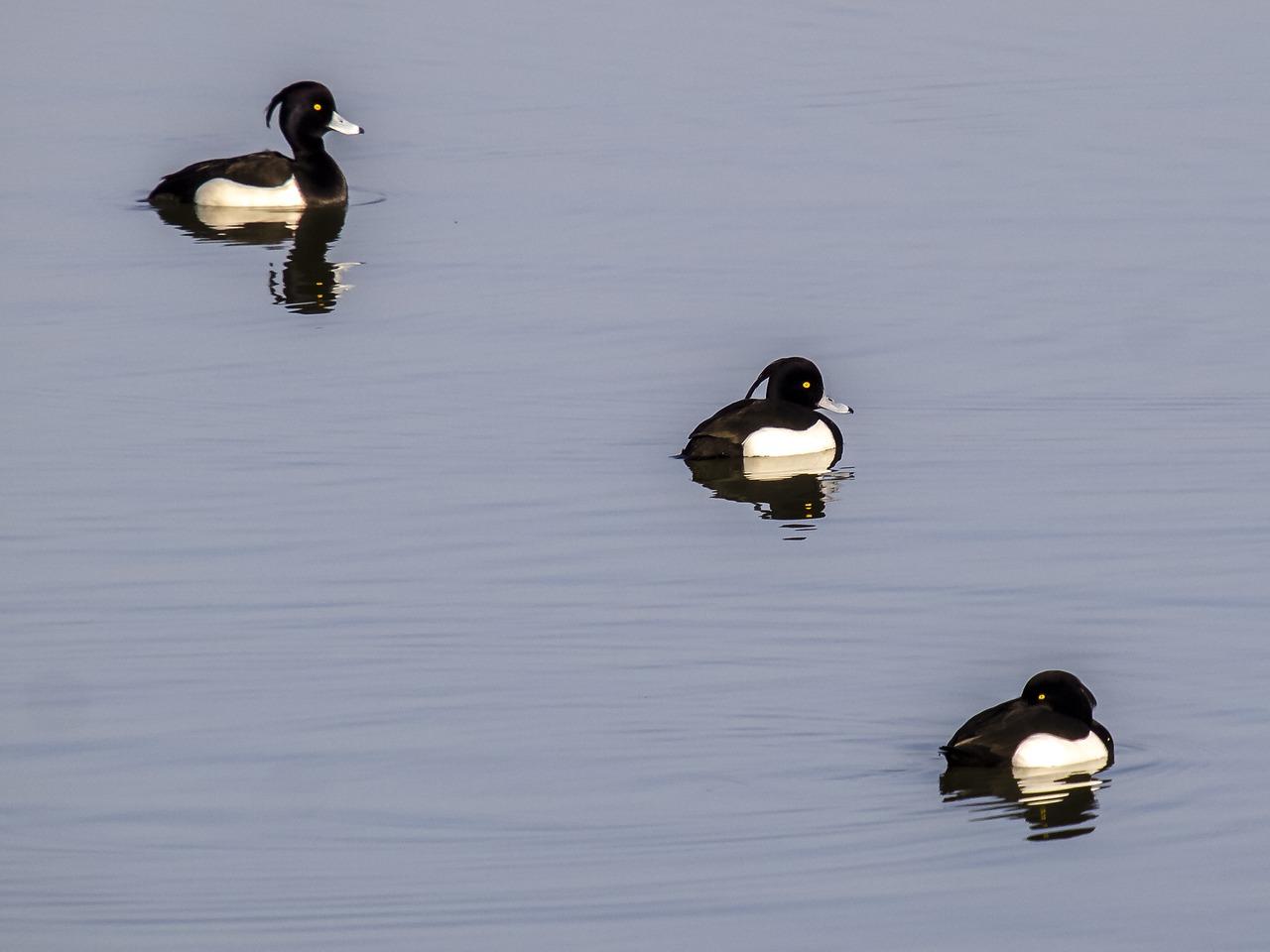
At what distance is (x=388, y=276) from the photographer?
18188mm

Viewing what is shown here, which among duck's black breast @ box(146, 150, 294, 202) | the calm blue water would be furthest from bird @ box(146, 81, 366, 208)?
the calm blue water

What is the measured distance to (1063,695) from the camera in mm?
9273

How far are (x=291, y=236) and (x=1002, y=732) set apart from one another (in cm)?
1271

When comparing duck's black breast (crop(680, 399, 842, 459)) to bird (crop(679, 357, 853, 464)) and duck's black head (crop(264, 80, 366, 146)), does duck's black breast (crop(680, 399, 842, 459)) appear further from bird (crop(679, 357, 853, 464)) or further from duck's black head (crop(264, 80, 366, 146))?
duck's black head (crop(264, 80, 366, 146))

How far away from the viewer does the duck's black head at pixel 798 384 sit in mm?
14281

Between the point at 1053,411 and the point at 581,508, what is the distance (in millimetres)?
3517

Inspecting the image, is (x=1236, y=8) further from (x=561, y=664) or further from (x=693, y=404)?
(x=561, y=664)

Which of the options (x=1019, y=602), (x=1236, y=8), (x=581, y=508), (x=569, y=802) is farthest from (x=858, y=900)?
(x=1236, y=8)

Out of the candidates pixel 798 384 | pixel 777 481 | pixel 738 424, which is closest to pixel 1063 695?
pixel 777 481

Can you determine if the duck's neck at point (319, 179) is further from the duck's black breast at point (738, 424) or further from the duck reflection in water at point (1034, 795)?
the duck reflection in water at point (1034, 795)

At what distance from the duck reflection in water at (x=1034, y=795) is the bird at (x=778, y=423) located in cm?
499

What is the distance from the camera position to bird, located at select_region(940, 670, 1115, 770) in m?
9.13

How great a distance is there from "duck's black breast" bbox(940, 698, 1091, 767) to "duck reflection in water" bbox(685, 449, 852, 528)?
12.9 ft

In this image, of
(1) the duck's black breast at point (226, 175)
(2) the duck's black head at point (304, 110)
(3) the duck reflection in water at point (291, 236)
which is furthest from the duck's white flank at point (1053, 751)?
(2) the duck's black head at point (304, 110)
